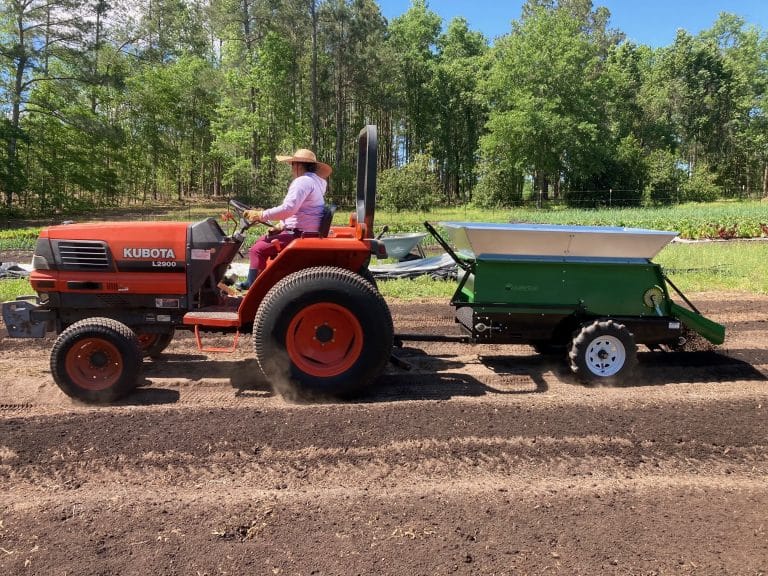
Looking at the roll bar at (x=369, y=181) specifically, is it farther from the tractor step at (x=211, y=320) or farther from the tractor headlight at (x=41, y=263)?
the tractor headlight at (x=41, y=263)

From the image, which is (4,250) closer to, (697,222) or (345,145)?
(697,222)

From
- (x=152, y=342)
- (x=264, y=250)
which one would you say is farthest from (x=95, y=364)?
(x=264, y=250)

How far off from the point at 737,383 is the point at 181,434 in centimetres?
450

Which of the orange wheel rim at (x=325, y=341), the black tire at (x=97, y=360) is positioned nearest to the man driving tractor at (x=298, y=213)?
the orange wheel rim at (x=325, y=341)

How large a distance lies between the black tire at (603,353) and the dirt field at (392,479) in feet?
0.61

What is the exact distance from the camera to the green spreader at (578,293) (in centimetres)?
482

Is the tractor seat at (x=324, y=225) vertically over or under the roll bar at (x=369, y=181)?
under

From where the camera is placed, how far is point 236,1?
33062mm

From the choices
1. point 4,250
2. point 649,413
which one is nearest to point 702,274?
point 649,413

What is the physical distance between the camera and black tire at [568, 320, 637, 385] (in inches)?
189

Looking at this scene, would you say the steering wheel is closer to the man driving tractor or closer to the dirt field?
the man driving tractor

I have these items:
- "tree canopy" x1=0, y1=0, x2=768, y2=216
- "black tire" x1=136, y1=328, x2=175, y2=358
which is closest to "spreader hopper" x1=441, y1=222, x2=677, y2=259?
"black tire" x1=136, y1=328, x2=175, y2=358

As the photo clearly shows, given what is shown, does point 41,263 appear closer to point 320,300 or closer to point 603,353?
point 320,300

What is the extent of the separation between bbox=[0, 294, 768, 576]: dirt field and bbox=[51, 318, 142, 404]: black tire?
15 centimetres
